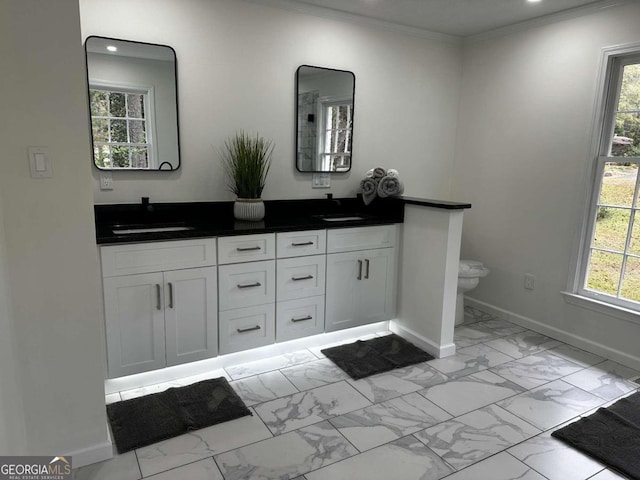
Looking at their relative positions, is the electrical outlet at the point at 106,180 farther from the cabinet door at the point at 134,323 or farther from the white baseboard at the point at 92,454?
the white baseboard at the point at 92,454

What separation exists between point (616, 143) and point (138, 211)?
128 inches

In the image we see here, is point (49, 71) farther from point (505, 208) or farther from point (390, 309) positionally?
point (505, 208)

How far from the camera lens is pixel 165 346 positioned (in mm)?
2568

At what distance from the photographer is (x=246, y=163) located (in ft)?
9.85

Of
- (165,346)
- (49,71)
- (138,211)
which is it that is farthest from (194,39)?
(165,346)

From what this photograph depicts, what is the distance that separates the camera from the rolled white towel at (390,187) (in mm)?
3355

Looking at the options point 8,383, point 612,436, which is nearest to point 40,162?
point 8,383

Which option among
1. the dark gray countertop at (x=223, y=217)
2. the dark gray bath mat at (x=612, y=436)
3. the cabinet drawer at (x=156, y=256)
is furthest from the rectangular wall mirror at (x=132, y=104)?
the dark gray bath mat at (x=612, y=436)

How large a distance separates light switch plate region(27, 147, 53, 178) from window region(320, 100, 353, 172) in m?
2.15

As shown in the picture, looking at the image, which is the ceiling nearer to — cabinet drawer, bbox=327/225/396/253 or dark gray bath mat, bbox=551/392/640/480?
cabinet drawer, bbox=327/225/396/253

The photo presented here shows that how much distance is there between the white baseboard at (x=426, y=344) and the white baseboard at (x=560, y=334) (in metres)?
0.91

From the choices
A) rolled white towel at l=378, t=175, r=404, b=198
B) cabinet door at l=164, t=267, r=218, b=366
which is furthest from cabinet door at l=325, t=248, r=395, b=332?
cabinet door at l=164, t=267, r=218, b=366

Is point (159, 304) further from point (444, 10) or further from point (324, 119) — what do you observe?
point (444, 10)

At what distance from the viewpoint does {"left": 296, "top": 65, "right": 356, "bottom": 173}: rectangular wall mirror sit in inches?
134
